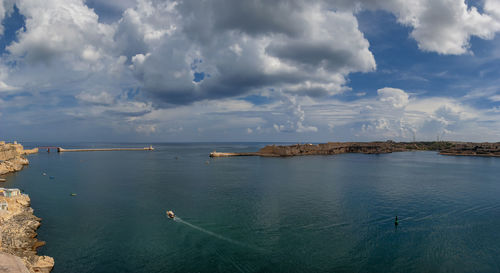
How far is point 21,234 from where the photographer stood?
27594 mm

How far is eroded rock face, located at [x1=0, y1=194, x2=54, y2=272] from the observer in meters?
22.0

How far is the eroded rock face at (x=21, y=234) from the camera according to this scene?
2202 centimetres

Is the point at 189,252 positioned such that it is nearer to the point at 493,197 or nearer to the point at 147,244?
the point at 147,244

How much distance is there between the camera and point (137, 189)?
2137 inches

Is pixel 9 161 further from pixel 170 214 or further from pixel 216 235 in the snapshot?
pixel 216 235

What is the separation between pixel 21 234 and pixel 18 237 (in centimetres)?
93

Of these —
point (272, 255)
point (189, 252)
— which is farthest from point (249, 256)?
point (189, 252)

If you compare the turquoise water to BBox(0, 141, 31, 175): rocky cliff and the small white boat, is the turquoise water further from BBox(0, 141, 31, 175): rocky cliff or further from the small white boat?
BBox(0, 141, 31, 175): rocky cliff

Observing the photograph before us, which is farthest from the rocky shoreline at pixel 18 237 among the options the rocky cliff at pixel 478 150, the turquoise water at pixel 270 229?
the rocky cliff at pixel 478 150

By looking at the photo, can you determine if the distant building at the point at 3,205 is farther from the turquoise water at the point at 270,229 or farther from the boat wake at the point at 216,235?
the boat wake at the point at 216,235

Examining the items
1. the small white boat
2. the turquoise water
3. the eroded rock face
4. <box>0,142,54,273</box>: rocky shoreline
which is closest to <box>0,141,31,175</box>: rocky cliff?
the turquoise water

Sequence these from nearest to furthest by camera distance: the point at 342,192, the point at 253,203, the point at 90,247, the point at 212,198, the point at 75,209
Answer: the point at 90,247 → the point at 75,209 → the point at 253,203 → the point at 212,198 → the point at 342,192

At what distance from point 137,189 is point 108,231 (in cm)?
2501

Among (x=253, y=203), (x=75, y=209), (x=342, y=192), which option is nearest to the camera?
(x=75, y=209)
